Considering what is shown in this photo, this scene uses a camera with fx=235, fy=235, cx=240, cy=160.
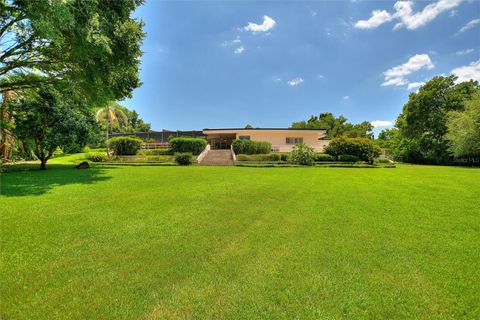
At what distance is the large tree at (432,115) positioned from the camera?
33562 millimetres

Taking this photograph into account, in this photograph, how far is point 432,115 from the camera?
3559 cm

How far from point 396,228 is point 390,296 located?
110 inches

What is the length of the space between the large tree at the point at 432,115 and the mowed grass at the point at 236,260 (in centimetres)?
3407

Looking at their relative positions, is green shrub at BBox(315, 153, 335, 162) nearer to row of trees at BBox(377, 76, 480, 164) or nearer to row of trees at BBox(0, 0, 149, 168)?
row of trees at BBox(377, 76, 480, 164)

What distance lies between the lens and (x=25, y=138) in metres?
14.8

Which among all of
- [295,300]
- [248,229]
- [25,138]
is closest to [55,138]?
[25,138]

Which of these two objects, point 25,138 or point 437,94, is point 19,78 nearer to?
point 25,138

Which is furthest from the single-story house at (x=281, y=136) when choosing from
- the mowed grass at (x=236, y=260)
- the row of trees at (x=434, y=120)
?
the mowed grass at (x=236, y=260)

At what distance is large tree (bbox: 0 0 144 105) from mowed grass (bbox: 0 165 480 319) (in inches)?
225

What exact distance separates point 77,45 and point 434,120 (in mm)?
44419

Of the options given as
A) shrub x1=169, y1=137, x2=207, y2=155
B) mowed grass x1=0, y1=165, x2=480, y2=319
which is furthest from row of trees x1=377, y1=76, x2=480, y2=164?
mowed grass x1=0, y1=165, x2=480, y2=319

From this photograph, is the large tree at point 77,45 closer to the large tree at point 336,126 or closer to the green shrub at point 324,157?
the green shrub at point 324,157

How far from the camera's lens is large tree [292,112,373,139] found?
180 feet

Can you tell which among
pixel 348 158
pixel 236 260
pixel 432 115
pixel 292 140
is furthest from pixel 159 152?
pixel 432 115
